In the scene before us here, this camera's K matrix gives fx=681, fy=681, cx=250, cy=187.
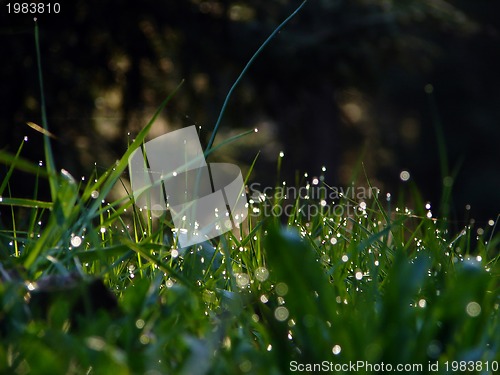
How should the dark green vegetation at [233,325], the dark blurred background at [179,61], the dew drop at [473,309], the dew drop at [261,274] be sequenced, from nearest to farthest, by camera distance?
1. the dark green vegetation at [233,325]
2. the dew drop at [473,309]
3. the dew drop at [261,274]
4. the dark blurred background at [179,61]

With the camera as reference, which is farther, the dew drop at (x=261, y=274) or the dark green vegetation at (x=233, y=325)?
the dew drop at (x=261, y=274)

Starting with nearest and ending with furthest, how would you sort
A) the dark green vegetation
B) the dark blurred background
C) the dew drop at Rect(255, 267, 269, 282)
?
the dark green vegetation → the dew drop at Rect(255, 267, 269, 282) → the dark blurred background

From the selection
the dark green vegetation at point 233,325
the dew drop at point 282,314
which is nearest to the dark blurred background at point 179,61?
the dark green vegetation at point 233,325

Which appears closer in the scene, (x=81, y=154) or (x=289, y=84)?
(x=81, y=154)

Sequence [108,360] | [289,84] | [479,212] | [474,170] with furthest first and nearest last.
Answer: [474,170] → [479,212] → [289,84] → [108,360]

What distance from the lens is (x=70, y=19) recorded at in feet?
13.7

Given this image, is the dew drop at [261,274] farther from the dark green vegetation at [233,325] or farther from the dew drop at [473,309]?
the dew drop at [473,309]

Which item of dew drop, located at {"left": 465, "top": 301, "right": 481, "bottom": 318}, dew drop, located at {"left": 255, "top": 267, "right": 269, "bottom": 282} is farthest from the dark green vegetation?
dew drop, located at {"left": 255, "top": 267, "right": 269, "bottom": 282}

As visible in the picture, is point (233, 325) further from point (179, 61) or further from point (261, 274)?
point (179, 61)

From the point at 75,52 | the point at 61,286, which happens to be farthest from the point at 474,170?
the point at 61,286

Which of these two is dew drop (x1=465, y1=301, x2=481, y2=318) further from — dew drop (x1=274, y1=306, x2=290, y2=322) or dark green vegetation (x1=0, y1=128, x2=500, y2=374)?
dew drop (x1=274, y1=306, x2=290, y2=322)

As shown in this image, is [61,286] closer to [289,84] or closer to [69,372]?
[69,372]

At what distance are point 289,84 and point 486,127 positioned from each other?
16915mm

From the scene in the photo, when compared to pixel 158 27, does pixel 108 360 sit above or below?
above
